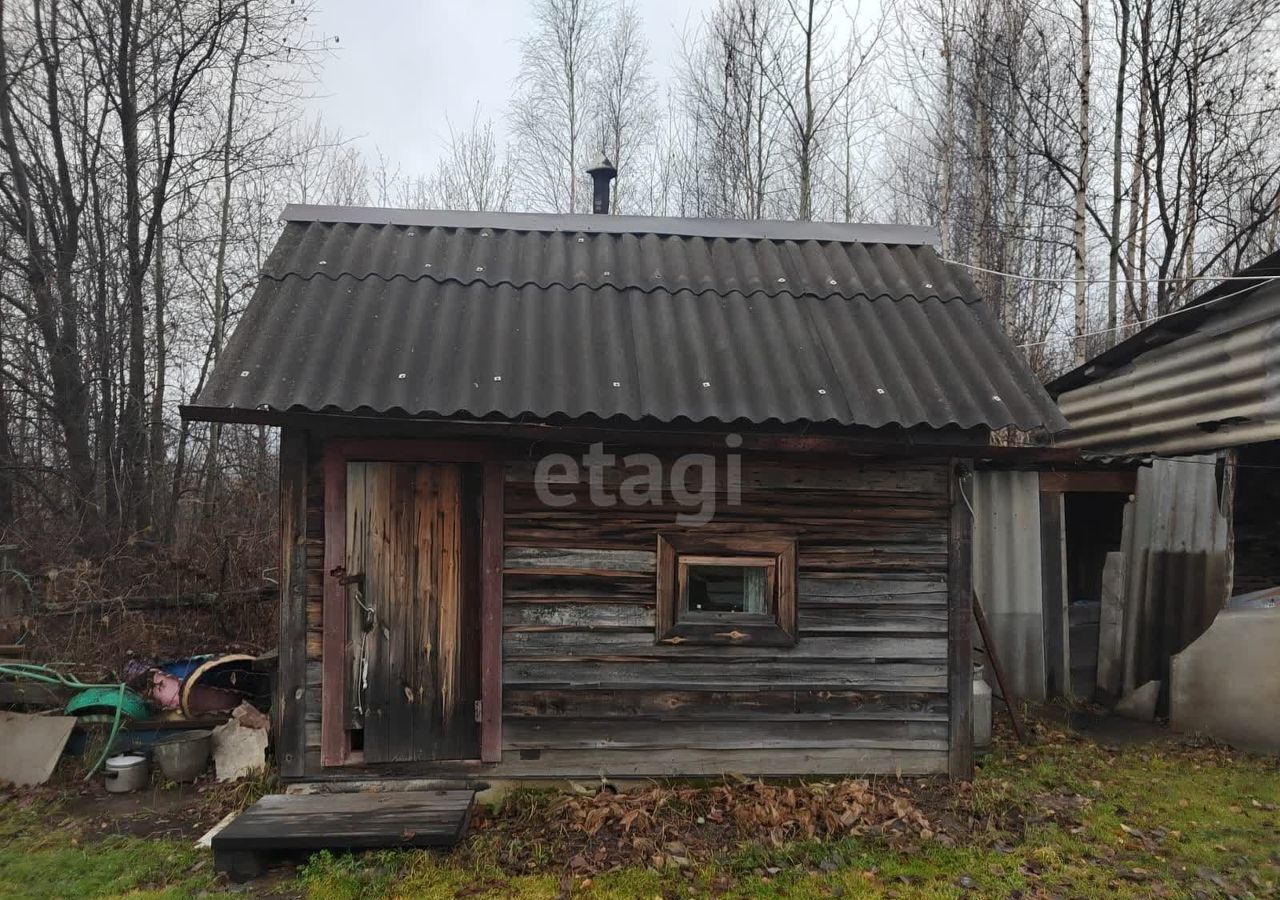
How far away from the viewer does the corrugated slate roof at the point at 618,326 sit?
182 inches

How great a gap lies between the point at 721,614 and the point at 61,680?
5227 millimetres

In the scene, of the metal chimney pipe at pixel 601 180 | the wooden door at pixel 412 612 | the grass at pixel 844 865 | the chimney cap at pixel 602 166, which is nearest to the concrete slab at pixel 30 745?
the grass at pixel 844 865

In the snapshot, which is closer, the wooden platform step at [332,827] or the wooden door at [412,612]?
the wooden platform step at [332,827]

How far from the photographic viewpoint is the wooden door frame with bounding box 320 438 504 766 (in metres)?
4.81

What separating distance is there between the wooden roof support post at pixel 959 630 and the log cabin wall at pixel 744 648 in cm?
5

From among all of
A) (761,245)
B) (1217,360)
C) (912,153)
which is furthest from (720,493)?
(912,153)

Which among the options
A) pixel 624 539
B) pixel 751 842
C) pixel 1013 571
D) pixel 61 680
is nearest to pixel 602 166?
pixel 624 539

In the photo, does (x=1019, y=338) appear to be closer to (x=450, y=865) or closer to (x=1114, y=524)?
(x=1114, y=524)

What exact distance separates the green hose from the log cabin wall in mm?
2597

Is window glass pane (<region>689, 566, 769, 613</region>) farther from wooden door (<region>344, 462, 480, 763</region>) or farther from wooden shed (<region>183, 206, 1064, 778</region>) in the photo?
wooden door (<region>344, 462, 480, 763</region>)

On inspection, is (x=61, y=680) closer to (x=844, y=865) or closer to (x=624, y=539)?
(x=624, y=539)

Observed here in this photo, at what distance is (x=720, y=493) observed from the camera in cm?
514

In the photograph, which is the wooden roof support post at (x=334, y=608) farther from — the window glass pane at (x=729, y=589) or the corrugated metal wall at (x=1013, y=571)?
the corrugated metal wall at (x=1013, y=571)

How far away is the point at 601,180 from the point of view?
7.45m
